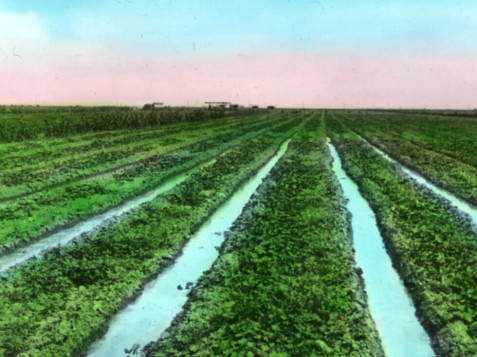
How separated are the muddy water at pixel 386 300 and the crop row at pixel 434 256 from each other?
0.50ft

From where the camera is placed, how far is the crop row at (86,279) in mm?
5664

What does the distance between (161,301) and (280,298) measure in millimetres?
1960

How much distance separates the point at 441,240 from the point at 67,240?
8174mm

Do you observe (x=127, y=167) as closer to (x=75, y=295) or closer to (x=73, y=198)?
(x=73, y=198)

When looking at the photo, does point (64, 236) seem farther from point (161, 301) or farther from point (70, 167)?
point (70, 167)

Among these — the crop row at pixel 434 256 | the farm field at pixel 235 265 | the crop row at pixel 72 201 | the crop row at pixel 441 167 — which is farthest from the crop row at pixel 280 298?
the crop row at pixel 441 167

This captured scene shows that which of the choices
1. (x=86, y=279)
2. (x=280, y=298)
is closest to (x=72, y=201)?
(x=86, y=279)

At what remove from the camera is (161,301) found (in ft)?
23.5

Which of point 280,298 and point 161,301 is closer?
point 280,298

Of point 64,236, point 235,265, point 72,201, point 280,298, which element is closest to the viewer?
point 280,298

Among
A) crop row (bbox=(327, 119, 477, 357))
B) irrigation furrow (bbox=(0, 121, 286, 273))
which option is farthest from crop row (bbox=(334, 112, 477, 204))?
irrigation furrow (bbox=(0, 121, 286, 273))

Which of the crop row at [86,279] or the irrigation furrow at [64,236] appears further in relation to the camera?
the irrigation furrow at [64,236]

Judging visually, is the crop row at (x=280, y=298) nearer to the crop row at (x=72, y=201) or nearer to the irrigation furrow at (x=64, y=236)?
the irrigation furrow at (x=64, y=236)

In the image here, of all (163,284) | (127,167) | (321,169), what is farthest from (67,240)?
(321,169)
